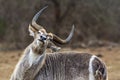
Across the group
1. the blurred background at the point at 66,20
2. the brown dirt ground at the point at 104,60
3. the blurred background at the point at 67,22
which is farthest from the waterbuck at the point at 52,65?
the blurred background at the point at 66,20

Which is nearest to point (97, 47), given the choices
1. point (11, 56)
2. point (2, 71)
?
point (11, 56)

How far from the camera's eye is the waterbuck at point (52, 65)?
11812 mm

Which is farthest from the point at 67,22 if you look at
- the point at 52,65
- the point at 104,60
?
the point at 52,65

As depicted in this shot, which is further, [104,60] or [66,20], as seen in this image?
[66,20]

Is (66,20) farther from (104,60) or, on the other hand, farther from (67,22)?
(104,60)

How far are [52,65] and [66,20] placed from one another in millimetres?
19408

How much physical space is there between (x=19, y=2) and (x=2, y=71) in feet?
37.2

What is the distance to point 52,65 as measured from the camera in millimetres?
12281

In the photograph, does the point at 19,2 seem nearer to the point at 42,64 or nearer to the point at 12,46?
the point at 12,46

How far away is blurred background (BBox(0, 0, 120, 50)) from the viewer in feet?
99.2

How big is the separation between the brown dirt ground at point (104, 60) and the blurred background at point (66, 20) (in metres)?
2.42

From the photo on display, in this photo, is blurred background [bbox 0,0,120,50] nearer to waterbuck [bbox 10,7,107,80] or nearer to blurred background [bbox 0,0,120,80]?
blurred background [bbox 0,0,120,80]

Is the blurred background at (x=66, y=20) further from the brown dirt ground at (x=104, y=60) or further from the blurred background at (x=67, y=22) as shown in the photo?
the brown dirt ground at (x=104, y=60)

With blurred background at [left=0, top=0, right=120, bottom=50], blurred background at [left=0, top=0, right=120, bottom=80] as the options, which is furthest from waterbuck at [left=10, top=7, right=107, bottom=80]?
blurred background at [left=0, top=0, right=120, bottom=50]
